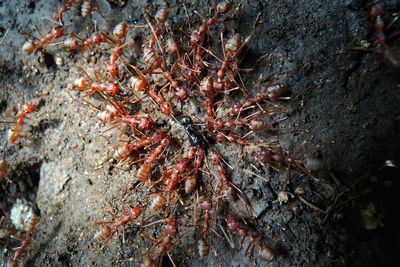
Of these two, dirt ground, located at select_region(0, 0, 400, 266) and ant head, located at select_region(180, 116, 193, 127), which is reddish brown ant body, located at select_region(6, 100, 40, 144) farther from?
ant head, located at select_region(180, 116, 193, 127)

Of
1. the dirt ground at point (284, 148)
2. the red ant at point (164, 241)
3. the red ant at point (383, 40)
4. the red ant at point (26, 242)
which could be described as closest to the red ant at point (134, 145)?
the dirt ground at point (284, 148)

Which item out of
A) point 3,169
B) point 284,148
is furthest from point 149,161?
point 3,169

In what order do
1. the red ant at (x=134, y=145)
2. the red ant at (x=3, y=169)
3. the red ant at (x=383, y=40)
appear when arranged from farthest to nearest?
the red ant at (x=3, y=169)
the red ant at (x=134, y=145)
the red ant at (x=383, y=40)

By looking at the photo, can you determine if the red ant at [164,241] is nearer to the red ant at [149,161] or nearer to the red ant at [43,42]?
the red ant at [149,161]

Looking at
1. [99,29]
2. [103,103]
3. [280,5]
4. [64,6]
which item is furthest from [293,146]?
[64,6]

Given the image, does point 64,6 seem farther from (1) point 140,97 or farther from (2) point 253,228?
(2) point 253,228

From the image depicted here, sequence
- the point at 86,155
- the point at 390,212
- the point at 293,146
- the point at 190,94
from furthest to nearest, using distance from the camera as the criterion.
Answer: the point at 86,155 < the point at 190,94 < the point at 293,146 < the point at 390,212
